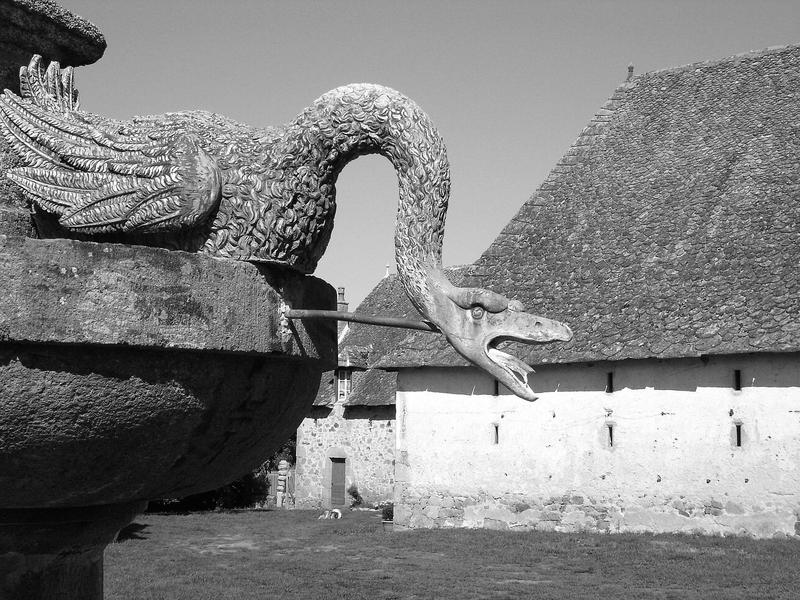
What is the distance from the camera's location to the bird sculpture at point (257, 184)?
2707mm

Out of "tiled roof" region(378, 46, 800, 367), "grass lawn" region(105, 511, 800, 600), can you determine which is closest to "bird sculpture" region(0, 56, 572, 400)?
"grass lawn" region(105, 511, 800, 600)

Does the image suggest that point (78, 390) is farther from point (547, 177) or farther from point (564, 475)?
point (547, 177)

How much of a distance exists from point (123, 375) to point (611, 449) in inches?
591

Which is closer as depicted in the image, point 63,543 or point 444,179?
point 444,179

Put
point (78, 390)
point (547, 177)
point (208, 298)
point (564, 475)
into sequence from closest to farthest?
Result: point (78, 390) < point (208, 298) < point (564, 475) < point (547, 177)

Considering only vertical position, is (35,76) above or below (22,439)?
above

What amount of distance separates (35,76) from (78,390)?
4.16 feet

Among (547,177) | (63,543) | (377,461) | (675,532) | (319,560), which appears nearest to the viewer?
(63,543)

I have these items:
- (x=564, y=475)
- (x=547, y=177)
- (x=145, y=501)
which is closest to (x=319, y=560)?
(x=564, y=475)

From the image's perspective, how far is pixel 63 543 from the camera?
299cm

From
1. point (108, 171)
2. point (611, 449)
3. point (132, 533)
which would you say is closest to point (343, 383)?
point (132, 533)

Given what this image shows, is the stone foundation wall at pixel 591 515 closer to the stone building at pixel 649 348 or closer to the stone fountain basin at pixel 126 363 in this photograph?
the stone building at pixel 649 348

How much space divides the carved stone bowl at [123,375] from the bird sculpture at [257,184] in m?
0.14

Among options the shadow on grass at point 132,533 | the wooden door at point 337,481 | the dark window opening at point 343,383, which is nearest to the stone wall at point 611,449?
the shadow on grass at point 132,533
